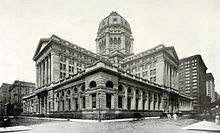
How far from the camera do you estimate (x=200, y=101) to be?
76.2 m

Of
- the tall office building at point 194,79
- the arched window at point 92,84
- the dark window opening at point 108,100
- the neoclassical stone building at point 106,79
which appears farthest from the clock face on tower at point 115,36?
the tall office building at point 194,79

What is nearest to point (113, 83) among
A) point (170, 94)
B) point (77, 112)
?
point (77, 112)

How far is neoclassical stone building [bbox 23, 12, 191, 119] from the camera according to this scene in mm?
22688

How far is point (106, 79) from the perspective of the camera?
72.6 feet

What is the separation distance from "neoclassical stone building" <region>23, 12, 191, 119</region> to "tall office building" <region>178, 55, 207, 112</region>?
808 inches

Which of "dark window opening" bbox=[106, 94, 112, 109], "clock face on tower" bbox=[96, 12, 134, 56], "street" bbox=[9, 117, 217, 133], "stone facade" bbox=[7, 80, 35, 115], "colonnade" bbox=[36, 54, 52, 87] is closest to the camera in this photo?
"street" bbox=[9, 117, 217, 133]

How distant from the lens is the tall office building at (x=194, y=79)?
73.9 meters

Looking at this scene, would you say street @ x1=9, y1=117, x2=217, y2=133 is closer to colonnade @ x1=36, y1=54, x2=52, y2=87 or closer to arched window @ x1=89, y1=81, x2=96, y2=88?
arched window @ x1=89, y1=81, x2=96, y2=88

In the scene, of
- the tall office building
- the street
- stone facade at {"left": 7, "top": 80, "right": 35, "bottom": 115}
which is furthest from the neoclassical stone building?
the tall office building

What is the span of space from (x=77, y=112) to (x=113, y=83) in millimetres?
6071

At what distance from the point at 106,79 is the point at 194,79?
209 feet

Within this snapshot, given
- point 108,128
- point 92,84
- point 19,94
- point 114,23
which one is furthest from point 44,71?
point 108,128

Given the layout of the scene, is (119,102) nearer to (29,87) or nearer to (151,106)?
(151,106)

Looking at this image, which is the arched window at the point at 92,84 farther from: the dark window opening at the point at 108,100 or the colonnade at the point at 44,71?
the colonnade at the point at 44,71
